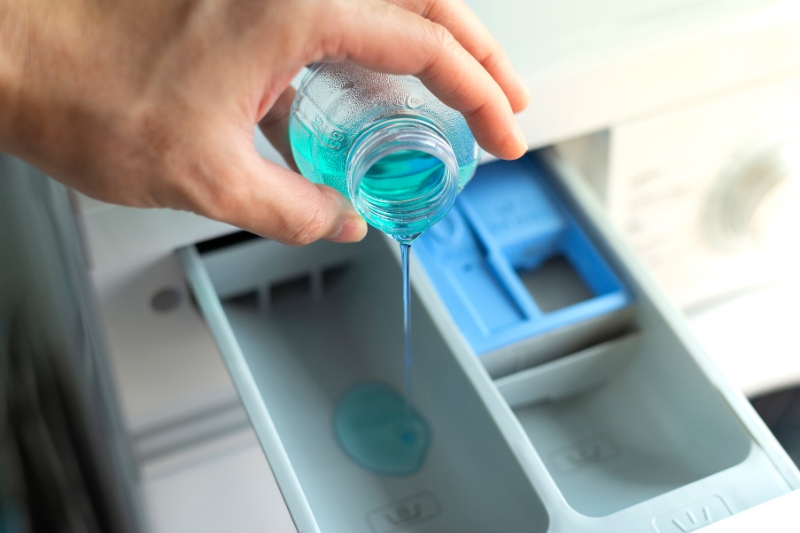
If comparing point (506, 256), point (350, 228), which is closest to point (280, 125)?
point (350, 228)

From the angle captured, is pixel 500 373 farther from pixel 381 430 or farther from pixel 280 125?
pixel 280 125

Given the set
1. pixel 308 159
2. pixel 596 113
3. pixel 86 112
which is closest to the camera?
pixel 86 112

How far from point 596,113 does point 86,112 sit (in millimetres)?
410

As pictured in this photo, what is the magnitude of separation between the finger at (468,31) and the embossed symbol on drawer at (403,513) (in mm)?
334

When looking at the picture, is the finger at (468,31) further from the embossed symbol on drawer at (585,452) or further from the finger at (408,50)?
the embossed symbol on drawer at (585,452)

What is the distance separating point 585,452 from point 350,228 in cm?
29

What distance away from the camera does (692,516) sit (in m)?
0.51

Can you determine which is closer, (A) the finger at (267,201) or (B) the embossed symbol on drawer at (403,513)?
(A) the finger at (267,201)

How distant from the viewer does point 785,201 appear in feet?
2.42

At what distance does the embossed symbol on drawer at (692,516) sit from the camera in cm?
51

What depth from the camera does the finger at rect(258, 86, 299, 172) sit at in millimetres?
585

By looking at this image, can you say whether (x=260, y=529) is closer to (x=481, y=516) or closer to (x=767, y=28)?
(x=481, y=516)

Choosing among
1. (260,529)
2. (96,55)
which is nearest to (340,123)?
(96,55)

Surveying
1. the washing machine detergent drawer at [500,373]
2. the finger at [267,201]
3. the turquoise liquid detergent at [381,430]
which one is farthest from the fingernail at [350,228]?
the turquoise liquid detergent at [381,430]
